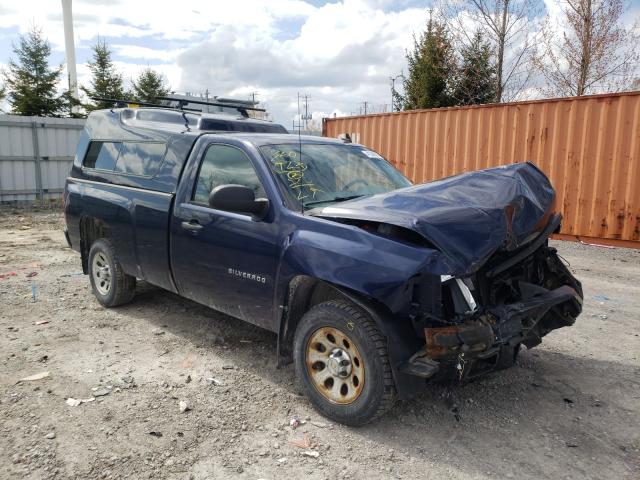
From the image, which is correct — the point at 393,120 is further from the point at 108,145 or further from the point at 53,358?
the point at 53,358

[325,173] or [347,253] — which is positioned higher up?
[325,173]

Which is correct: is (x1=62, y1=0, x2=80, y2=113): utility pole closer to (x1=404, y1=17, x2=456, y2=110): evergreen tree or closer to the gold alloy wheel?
(x1=404, y1=17, x2=456, y2=110): evergreen tree

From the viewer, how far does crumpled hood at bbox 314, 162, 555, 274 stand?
285 cm

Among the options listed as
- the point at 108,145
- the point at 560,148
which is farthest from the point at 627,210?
the point at 108,145

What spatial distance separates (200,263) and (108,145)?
7.32 ft

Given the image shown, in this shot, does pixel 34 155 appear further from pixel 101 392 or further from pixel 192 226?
pixel 101 392

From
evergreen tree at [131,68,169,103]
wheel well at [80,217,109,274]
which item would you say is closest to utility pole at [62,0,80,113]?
evergreen tree at [131,68,169,103]

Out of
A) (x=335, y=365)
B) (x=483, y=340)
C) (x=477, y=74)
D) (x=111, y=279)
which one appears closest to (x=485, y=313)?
(x=483, y=340)

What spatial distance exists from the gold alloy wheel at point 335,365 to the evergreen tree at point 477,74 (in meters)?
16.9

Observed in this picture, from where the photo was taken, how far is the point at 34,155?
594 inches

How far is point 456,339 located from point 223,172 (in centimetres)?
225

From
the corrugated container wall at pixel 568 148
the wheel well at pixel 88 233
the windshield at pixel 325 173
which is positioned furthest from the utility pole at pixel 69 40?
the windshield at pixel 325 173

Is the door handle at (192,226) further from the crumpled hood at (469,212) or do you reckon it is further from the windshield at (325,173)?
the crumpled hood at (469,212)

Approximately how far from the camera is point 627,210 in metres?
8.95
